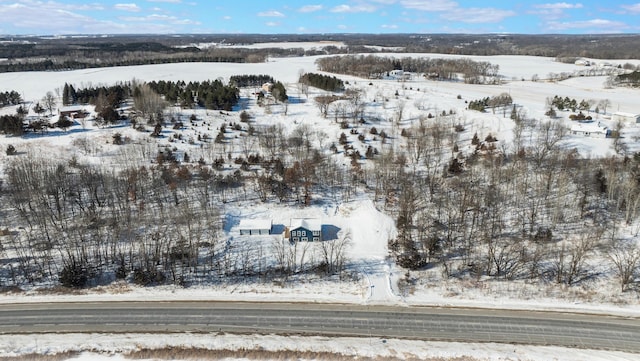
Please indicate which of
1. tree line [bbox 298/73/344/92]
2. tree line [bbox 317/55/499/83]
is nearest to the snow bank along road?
tree line [bbox 298/73/344/92]

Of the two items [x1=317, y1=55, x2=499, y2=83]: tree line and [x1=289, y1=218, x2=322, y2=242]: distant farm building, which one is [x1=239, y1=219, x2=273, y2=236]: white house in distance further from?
[x1=317, y1=55, x2=499, y2=83]: tree line

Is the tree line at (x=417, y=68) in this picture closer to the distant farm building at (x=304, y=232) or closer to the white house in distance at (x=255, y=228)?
the white house in distance at (x=255, y=228)

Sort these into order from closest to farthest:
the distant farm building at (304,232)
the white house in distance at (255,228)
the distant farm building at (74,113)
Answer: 1. the distant farm building at (304,232)
2. the white house in distance at (255,228)
3. the distant farm building at (74,113)

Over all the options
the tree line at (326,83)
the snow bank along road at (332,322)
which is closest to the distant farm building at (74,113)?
the snow bank along road at (332,322)

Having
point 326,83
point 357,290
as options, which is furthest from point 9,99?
point 357,290

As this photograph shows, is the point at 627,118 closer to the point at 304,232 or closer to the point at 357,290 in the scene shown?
the point at 304,232

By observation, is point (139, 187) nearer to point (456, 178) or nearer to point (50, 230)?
point (50, 230)

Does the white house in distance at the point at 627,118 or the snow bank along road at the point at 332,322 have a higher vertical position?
the white house in distance at the point at 627,118
